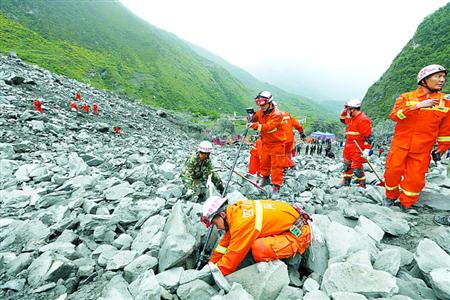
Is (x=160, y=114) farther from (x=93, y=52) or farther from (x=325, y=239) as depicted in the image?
(x=93, y=52)

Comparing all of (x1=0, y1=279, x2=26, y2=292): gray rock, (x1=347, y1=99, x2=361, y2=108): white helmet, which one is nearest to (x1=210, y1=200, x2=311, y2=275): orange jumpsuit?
(x1=0, y1=279, x2=26, y2=292): gray rock

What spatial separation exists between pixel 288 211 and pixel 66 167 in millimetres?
6578

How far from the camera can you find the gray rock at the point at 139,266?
2.99 m

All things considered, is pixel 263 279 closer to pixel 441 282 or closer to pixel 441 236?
pixel 441 282

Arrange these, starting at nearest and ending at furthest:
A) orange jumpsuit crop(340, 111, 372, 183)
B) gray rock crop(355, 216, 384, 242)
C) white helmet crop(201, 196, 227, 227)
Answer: white helmet crop(201, 196, 227, 227) → gray rock crop(355, 216, 384, 242) → orange jumpsuit crop(340, 111, 372, 183)

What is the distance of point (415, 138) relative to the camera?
14.2 feet

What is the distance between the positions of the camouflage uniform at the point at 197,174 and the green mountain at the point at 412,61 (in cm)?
4353

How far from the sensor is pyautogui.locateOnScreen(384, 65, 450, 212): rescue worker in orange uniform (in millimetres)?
4129

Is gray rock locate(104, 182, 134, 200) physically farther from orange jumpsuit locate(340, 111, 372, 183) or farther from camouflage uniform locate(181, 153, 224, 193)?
orange jumpsuit locate(340, 111, 372, 183)

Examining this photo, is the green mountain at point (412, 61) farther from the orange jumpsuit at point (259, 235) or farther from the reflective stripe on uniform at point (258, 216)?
the reflective stripe on uniform at point (258, 216)

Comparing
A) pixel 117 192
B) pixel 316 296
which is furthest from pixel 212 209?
pixel 117 192

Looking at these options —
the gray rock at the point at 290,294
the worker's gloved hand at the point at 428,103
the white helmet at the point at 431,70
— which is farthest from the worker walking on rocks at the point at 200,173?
the white helmet at the point at 431,70

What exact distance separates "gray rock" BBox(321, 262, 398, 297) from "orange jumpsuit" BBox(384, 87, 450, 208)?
2613 millimetres

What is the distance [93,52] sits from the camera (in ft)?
242
